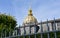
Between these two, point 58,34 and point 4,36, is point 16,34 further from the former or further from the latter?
point 58,34

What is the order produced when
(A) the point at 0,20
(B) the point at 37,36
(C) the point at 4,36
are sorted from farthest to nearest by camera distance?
(A) the point at 0,20 → (C) the point at 4,36 → (B) the point at 37,36

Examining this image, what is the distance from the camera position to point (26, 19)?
5712 cm

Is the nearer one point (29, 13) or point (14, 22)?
point (14, 22)

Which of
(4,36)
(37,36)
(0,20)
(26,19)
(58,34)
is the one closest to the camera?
(58,34)

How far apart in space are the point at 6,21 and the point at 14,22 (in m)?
2.45

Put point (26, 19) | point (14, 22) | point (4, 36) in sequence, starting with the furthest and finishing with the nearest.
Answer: point (26, 19), point (14, 22), point (4, 36)

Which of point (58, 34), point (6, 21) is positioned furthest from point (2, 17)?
point (58, 34)

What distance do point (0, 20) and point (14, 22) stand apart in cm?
443

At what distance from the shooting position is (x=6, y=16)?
85.1ft

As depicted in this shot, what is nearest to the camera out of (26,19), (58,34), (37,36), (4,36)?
(58,34)

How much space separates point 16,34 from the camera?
5.37m

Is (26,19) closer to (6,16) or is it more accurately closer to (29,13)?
(29,13)

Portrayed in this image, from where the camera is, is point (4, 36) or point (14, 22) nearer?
point (4, 36)

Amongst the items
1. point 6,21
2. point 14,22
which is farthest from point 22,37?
point 14,22
